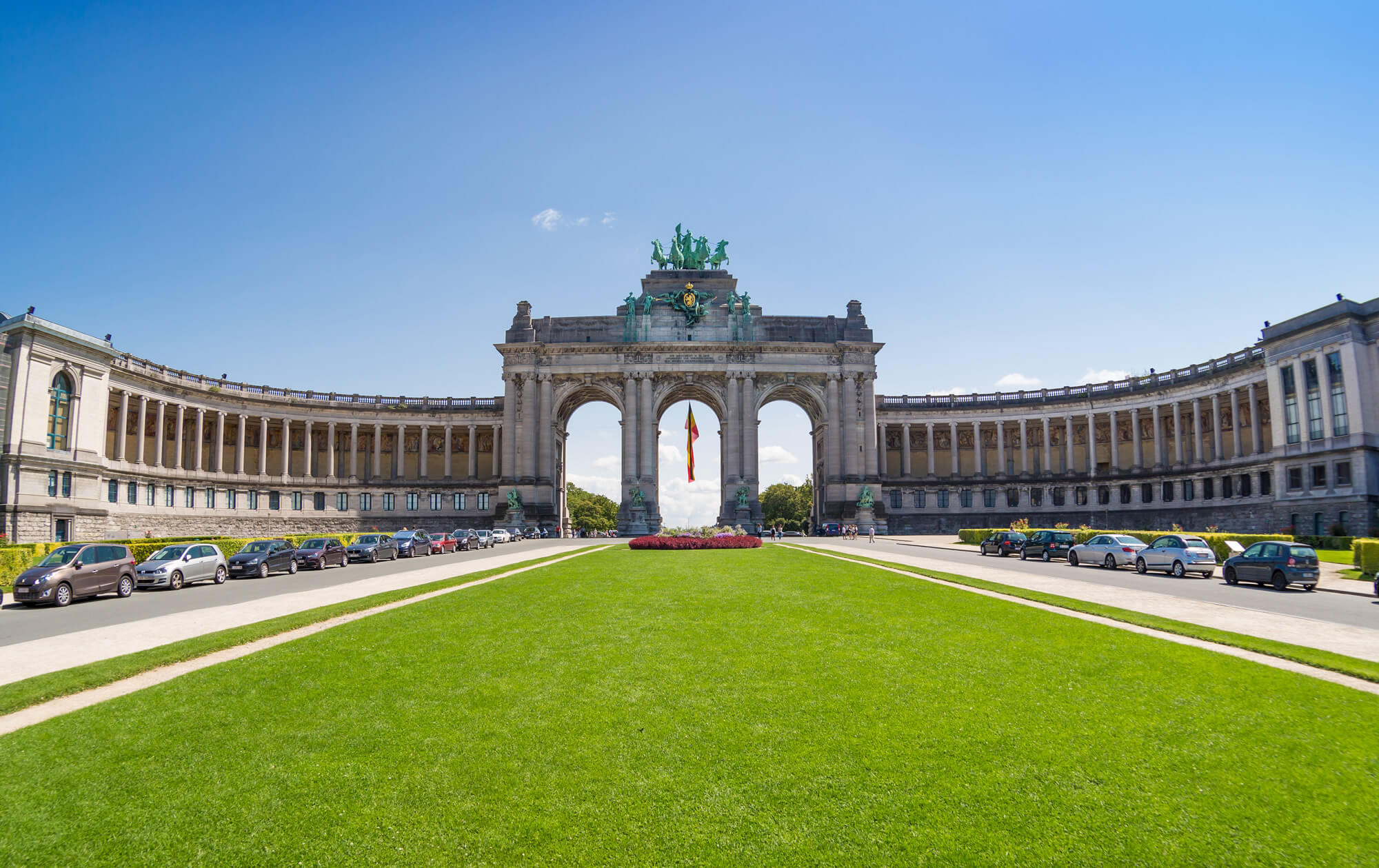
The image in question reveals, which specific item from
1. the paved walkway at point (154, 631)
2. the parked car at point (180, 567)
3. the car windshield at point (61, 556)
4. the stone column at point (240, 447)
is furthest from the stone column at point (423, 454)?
the paved walkway at point (154, 631)

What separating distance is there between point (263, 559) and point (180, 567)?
14.7ft

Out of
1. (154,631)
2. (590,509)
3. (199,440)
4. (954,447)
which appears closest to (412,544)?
(154,631)

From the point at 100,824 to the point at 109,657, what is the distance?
8.64 metres

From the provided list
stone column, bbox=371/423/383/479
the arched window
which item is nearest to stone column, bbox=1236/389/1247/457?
stone column, bbox=371/423/383/479

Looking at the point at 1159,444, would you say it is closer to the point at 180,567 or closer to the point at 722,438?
the point at 722,438

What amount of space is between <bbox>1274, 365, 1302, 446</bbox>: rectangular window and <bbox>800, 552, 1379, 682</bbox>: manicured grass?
54871 mm

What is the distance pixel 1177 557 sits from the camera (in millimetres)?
31859

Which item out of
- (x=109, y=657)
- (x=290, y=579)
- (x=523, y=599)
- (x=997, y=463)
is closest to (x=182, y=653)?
(x=109, y=657)

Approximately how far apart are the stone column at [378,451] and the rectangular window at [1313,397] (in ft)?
300

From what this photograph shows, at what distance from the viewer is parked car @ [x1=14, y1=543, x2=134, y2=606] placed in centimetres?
2252

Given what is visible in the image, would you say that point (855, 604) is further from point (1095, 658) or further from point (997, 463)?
point (997, 463)

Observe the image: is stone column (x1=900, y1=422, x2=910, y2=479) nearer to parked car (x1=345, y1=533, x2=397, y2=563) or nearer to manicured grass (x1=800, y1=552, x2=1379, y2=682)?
parked car (x1=345, y1=533, x2=397, y2=563)

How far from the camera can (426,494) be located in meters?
87.2

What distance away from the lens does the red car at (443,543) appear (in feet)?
158
